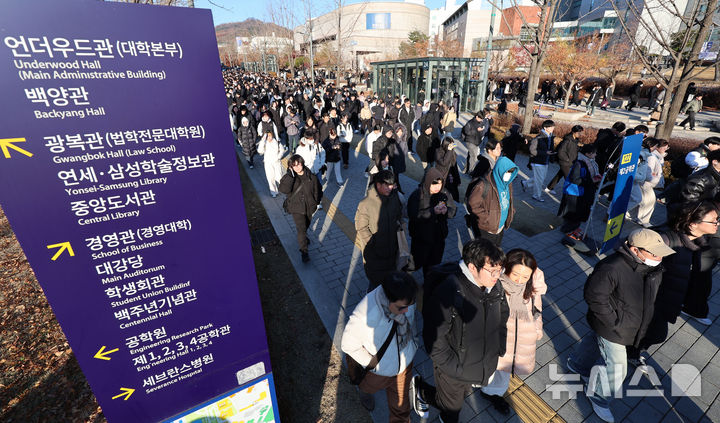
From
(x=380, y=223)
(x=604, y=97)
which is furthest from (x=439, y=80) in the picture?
(x=380, y=223)

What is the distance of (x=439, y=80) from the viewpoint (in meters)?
21.4

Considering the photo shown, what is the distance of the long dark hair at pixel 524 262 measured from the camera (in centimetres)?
297

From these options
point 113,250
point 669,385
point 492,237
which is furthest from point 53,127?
point 669,385

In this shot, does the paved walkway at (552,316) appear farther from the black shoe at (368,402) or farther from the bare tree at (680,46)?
the bare tree at (680,46)

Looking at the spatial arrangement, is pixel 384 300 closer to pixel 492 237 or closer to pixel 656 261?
pixel 656 261

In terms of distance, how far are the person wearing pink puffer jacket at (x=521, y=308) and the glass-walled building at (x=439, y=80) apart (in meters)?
18.5

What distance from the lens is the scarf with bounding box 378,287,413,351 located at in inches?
105

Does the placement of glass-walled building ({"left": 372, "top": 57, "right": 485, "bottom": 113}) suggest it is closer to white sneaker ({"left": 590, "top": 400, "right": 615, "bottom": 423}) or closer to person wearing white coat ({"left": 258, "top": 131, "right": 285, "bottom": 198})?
person wearing white coat ({"left": 258, "top": 131, "right": 285, "bottom": 198})

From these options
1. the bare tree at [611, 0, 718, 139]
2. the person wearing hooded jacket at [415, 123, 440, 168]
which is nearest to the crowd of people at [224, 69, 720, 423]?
the person wearing hooded jacket at [415, 123, 440, 168]

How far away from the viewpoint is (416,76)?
2177 cm

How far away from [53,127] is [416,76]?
2253 cm

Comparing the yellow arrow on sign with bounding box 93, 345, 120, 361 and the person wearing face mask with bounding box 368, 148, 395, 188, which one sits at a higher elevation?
the yellow arrow on sign with bounding box 93, 345, 120, 361

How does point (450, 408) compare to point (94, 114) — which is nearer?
point (94, 114)

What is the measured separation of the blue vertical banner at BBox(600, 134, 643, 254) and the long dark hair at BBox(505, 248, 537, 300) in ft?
13.1
